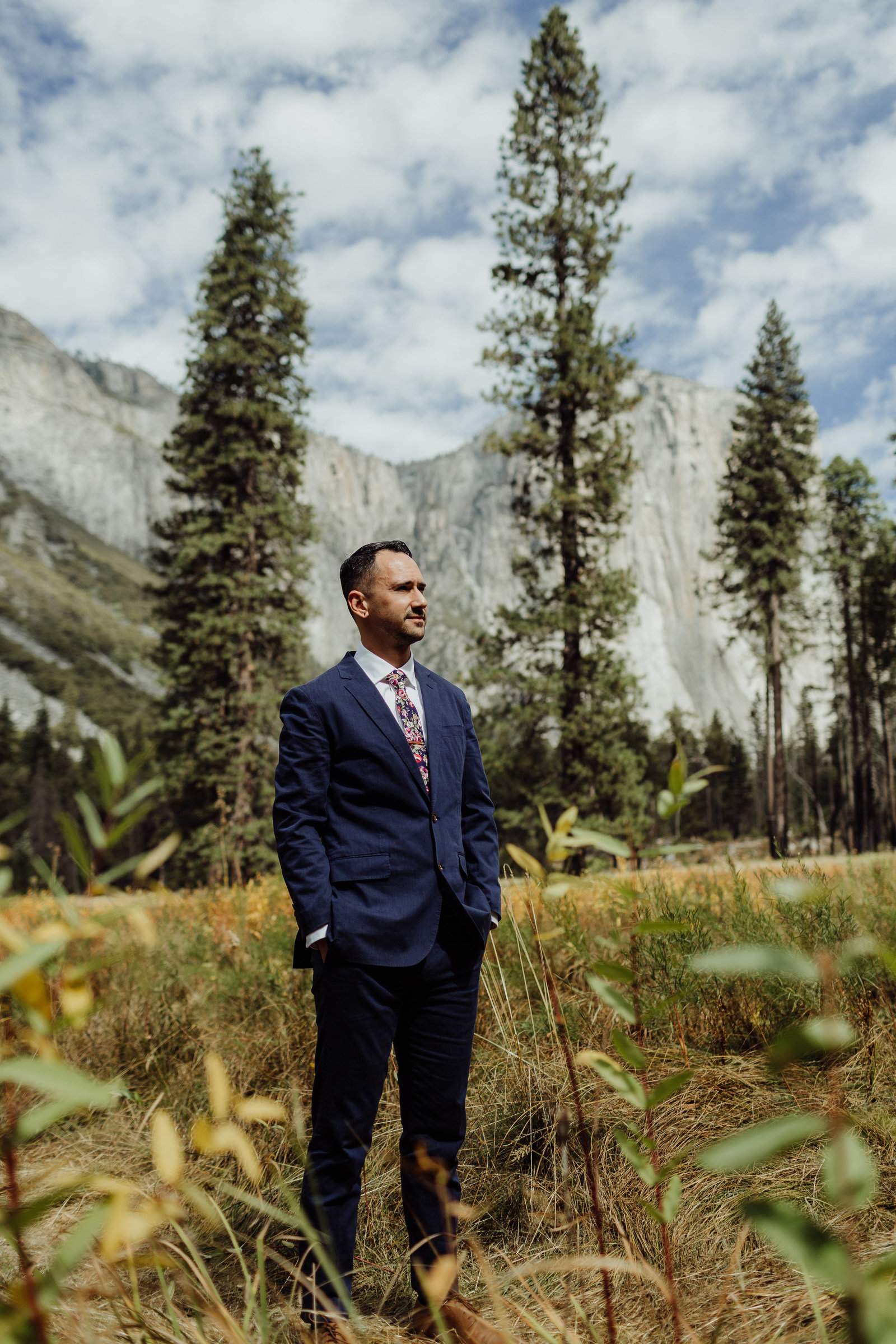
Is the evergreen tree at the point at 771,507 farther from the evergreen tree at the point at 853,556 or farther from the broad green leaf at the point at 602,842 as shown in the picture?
the broad green leaf at the point at 602,842

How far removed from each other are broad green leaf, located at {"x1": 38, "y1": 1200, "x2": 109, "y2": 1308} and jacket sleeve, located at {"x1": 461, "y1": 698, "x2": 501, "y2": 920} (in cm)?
189

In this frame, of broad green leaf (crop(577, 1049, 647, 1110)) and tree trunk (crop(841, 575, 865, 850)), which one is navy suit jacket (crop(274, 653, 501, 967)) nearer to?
broad green leaf (crop(577, 1049, 647, 1110))

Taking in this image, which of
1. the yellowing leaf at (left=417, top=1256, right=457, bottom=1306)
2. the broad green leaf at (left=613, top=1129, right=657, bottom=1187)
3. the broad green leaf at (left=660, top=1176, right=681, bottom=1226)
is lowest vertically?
the yellowing leaf at (left=417, top=1256, right=457, bottom=1306)

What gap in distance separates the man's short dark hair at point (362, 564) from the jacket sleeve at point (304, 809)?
420mm

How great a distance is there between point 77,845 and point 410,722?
1954 mm

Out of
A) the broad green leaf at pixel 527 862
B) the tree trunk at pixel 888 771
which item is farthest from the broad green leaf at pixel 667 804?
the tree trunk at pixel 888 771

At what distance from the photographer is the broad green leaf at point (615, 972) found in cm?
93

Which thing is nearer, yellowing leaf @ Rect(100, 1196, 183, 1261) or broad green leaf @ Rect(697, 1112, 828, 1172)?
broad green leaf @ Rect(697, 1112, 828, 1172)

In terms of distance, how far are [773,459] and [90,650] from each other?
93.5 m

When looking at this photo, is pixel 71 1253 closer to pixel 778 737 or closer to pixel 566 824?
pixel 566 824

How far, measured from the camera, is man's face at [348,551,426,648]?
102 inches

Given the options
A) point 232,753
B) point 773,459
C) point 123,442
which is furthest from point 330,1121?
point 123,442

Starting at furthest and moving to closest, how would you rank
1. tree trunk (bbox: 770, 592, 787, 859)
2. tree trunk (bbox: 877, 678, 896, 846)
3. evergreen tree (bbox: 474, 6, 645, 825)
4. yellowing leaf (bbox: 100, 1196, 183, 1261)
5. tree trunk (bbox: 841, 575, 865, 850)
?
1. tree trunk (bbox: 877, 678, 896, 846)
2. tree trunk (bbox: 841, 575, 865, 850)
3. tree trunk (bbox: 770, 592, 787, 859)
4. evergreen tree (bbox: 474, 6, 645, 825)
5. yellowing leaf (bbox: 100, 1196, 183, 1261)

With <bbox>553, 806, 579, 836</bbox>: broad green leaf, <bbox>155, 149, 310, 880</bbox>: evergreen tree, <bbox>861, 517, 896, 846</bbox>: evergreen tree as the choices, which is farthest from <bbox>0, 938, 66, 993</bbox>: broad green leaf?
<bbox>861, 517, 896, 846</bbox>: evergreen tree
